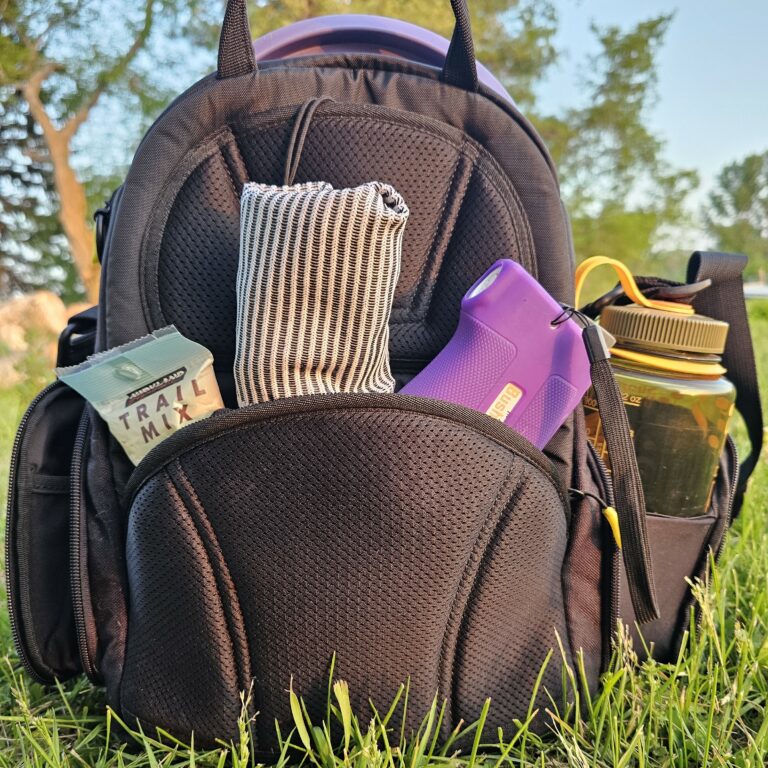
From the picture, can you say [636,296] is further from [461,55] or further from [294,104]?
[294,104]

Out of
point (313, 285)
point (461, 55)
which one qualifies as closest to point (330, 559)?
point (313, 285)

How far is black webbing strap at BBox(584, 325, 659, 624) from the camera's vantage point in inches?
26.9

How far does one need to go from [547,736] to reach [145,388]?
595 mm

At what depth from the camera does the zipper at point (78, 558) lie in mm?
697

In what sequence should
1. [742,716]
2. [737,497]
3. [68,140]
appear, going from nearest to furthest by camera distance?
[742,716]
[737,497]
[68,140]

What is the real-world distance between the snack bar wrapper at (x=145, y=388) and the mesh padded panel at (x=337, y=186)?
0.20 ft

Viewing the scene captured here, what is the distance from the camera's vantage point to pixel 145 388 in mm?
715

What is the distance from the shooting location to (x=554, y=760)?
664mm

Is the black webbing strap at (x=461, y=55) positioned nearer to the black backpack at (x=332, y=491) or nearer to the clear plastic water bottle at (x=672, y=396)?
the black backpack at (x=332, y=491)

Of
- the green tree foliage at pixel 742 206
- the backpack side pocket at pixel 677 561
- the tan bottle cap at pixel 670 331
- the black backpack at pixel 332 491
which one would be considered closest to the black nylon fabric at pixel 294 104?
the black backpack at pixel 332 491

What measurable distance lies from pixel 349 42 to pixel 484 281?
41 centimetres

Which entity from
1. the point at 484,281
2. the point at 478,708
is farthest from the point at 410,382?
the point at 478,708

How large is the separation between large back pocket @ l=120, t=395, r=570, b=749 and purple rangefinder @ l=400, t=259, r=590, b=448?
2.9 inches

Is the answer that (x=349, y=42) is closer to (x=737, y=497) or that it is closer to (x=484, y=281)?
(x=484, y=281)
